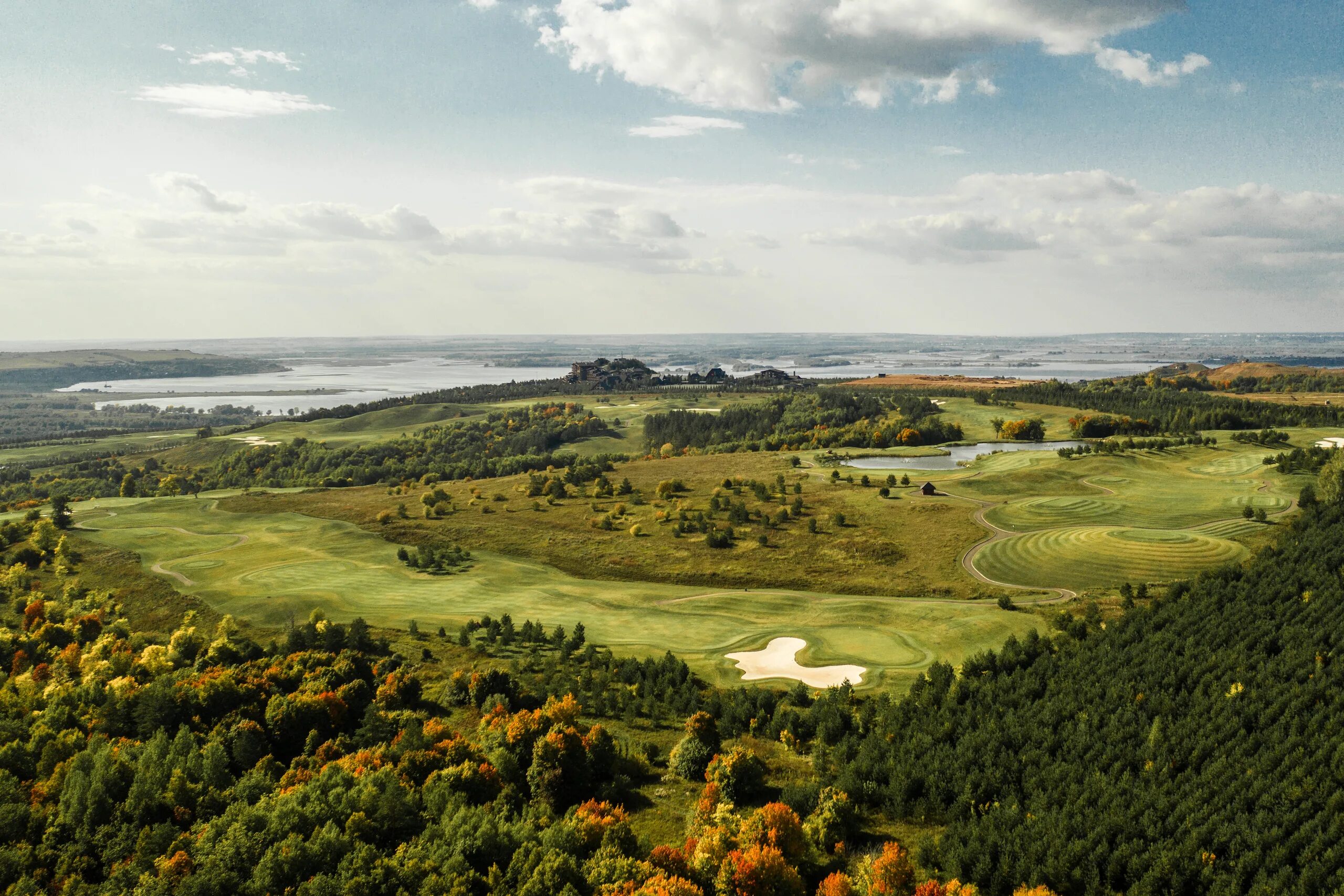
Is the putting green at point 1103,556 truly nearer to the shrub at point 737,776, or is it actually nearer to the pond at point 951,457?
the pond at point 951,457

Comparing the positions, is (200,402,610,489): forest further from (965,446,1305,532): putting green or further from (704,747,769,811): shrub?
(704,747,769,811): shrub

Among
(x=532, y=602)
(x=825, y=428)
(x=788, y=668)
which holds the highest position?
(x=825, y=428)

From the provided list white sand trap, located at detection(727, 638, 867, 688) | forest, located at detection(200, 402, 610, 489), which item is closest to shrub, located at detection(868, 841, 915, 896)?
white sand trap, located at detection(727, 638, 867, 688)

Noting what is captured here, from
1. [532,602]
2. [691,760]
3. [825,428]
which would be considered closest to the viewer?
[691,760]

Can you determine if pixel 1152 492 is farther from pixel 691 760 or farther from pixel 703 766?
pixel 691 760

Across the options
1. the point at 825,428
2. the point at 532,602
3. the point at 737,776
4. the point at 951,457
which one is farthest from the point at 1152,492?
the point at 737,776

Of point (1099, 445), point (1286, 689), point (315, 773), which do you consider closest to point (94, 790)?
point (315, 773)
